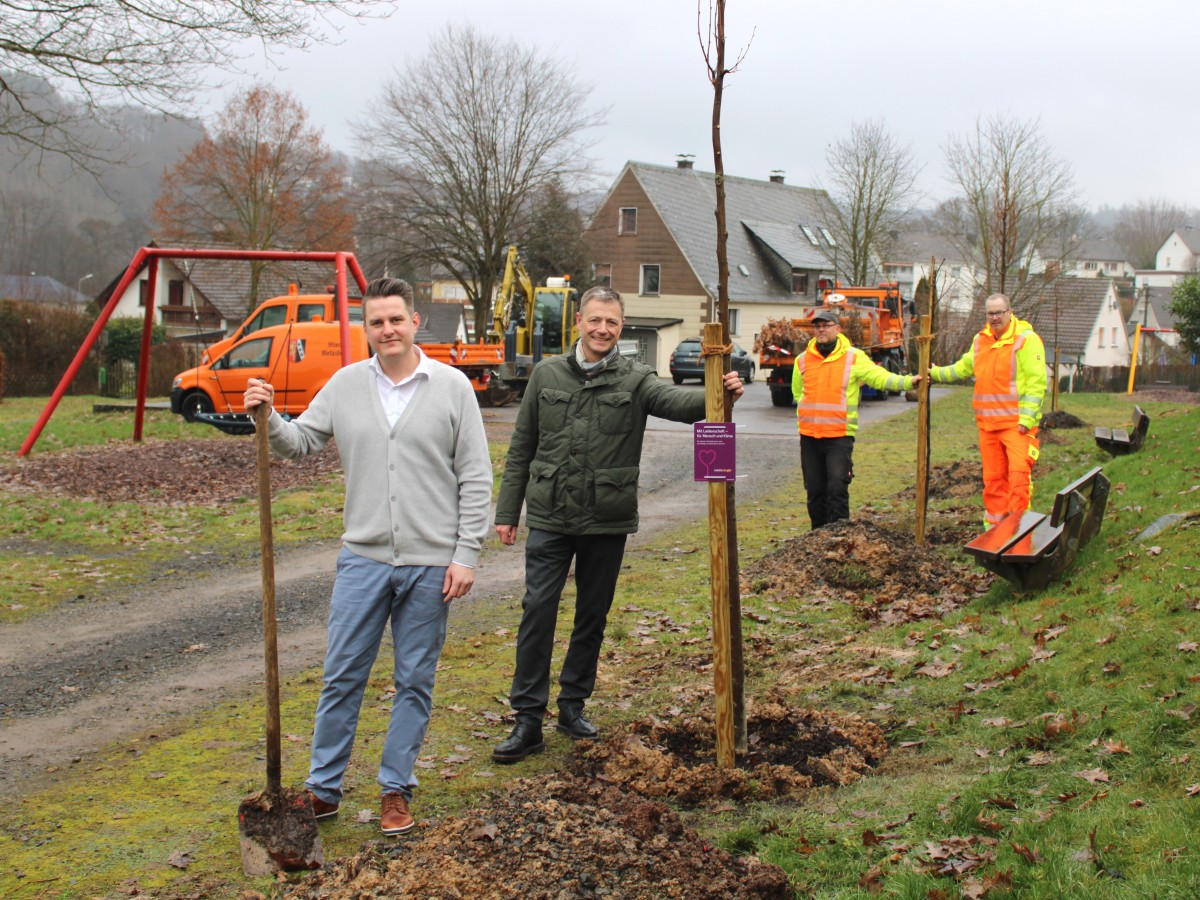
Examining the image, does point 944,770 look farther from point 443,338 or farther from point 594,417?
point 443,338

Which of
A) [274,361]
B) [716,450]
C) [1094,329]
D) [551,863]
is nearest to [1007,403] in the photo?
[716,450]

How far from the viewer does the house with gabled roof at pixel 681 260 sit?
55.0m

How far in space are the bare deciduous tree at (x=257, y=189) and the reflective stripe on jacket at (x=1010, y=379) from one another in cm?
3951

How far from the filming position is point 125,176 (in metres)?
56.8

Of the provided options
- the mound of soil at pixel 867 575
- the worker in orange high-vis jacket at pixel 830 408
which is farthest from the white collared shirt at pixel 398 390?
the worker in orange high-vis jacket at pixel 830 408

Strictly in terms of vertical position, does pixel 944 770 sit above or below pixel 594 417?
below

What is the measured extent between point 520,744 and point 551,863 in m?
1.54

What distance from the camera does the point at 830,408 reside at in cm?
961

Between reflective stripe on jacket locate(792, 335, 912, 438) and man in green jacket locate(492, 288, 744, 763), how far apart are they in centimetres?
435

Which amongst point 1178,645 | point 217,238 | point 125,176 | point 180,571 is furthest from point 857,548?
point 125,176

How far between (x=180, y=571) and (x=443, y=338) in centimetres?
4122

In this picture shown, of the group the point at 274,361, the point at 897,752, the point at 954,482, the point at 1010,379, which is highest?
the point at 274,361

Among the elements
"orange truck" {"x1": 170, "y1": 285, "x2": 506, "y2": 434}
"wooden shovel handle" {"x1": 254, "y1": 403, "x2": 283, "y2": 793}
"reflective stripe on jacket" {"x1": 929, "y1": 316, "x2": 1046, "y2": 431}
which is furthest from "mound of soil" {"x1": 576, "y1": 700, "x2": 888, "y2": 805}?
"orange truck" {"x1": 170, "y1": 285, "x2": 506, "y2": 434}

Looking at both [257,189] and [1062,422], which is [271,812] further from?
[257,189]
